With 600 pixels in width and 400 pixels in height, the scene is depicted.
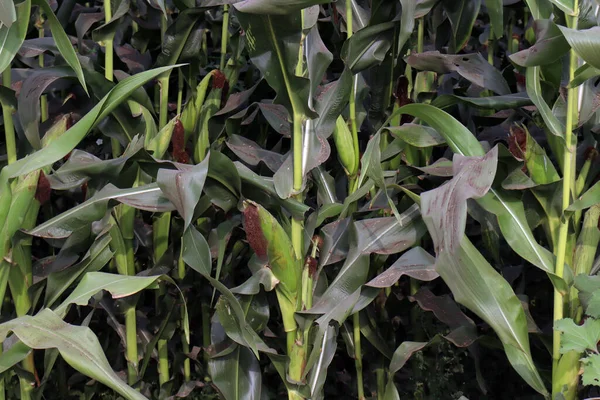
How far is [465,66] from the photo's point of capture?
156 cm

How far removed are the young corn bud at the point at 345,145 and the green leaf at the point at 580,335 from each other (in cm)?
59

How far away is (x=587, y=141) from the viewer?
A: 159 centimetres

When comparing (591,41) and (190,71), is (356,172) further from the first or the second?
(591,41)

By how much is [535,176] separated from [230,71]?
86cm

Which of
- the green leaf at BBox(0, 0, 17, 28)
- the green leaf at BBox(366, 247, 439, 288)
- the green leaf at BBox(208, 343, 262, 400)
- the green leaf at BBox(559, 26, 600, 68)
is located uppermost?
the green leaf at BBox(0, 0, 17, 28)

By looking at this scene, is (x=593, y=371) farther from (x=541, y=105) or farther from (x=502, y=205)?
(x=541, y=105)

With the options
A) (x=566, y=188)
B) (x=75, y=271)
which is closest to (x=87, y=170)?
(x=75, y=271)

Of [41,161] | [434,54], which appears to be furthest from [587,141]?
[41,161]

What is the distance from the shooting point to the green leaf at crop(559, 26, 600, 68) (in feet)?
3.59

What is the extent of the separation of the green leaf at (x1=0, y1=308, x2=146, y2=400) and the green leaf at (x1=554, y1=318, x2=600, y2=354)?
70 cm

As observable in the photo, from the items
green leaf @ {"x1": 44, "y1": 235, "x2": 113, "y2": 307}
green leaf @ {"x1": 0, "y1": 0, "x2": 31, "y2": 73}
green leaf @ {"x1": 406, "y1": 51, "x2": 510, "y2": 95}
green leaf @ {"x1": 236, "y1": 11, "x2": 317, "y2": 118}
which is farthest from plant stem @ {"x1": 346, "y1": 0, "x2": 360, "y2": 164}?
green leaf @ {"x1": 0, "y1": 0, "x2": 31, "y2": 73}

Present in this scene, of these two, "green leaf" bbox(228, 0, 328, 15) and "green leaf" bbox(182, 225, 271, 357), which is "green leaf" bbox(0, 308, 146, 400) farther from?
"green leaf" bbox(228, 0, 328, 15)

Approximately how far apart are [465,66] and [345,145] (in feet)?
1.02

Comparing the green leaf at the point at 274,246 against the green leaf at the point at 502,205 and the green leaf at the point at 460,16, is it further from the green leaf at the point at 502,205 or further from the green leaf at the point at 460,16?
the green leaf at the point at 460,16
